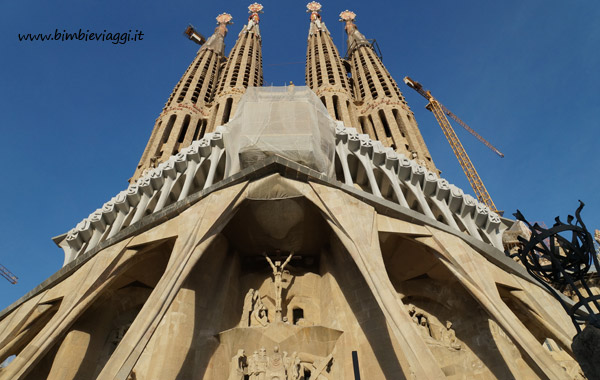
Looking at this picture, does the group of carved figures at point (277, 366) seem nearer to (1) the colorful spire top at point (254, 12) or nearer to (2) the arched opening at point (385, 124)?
(2) the arched opening at point (385, 124)

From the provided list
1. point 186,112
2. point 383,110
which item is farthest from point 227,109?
point 383,110

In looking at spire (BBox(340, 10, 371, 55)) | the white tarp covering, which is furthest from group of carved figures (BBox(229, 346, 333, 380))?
spire (BBox(340, 10, 371, 55))

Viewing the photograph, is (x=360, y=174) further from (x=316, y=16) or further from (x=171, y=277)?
(x=316, y=16)

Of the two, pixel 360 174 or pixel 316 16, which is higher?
pixel 316 16

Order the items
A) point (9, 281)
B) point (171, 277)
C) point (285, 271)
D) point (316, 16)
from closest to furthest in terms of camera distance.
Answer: point (171, 277) → point (285, 271) → point (316, 16) → point (9, 281)

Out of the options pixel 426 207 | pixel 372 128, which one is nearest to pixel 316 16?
pixel 372 128

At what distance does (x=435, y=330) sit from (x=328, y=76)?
19406mm

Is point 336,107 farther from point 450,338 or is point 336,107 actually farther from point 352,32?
point 450,338

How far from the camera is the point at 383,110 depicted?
21953 millimetres

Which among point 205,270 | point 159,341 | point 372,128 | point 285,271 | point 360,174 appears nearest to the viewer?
point 159,341

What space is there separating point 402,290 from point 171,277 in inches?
236

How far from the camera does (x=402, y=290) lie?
10.5m

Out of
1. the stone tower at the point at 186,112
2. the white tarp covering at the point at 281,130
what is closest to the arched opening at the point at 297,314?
the white tarp covering at the point at 281,130

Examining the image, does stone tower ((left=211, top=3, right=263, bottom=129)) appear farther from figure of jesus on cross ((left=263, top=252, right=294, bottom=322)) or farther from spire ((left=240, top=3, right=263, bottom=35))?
figure of jesus on cross ((left=263, top=252, right=294, bottom=322))
